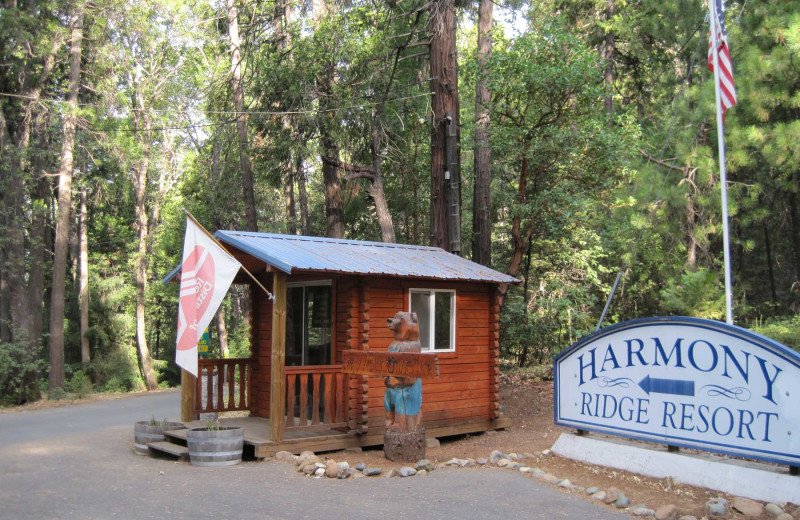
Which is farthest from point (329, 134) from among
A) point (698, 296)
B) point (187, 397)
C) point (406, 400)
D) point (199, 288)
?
point (698, 296)

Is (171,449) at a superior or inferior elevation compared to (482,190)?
inferior

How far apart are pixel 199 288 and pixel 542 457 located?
4.98m

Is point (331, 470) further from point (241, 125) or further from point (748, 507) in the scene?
point (241, 125)

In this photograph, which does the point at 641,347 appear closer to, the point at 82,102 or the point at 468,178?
the point at 468,178

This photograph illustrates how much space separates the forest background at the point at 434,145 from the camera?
14.3m

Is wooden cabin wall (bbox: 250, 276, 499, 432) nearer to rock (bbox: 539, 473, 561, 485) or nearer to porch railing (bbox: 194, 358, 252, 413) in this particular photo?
porch railing (bbox: 194, 358, 252, 413)

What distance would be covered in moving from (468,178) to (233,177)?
26.5 feet

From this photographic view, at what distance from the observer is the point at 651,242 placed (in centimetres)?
1889

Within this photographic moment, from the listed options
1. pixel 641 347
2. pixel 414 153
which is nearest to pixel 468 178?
pixel 414 153

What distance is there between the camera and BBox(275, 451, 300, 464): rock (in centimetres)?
838

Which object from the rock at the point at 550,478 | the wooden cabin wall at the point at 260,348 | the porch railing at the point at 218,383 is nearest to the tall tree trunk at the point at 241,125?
the wooden cabin wall at the point at 260,348

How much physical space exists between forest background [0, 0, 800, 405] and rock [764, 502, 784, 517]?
4.76 meters

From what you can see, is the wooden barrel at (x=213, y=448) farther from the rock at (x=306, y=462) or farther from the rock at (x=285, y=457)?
the rock at (x=306, y=462)

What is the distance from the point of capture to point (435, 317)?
10.7 metres
